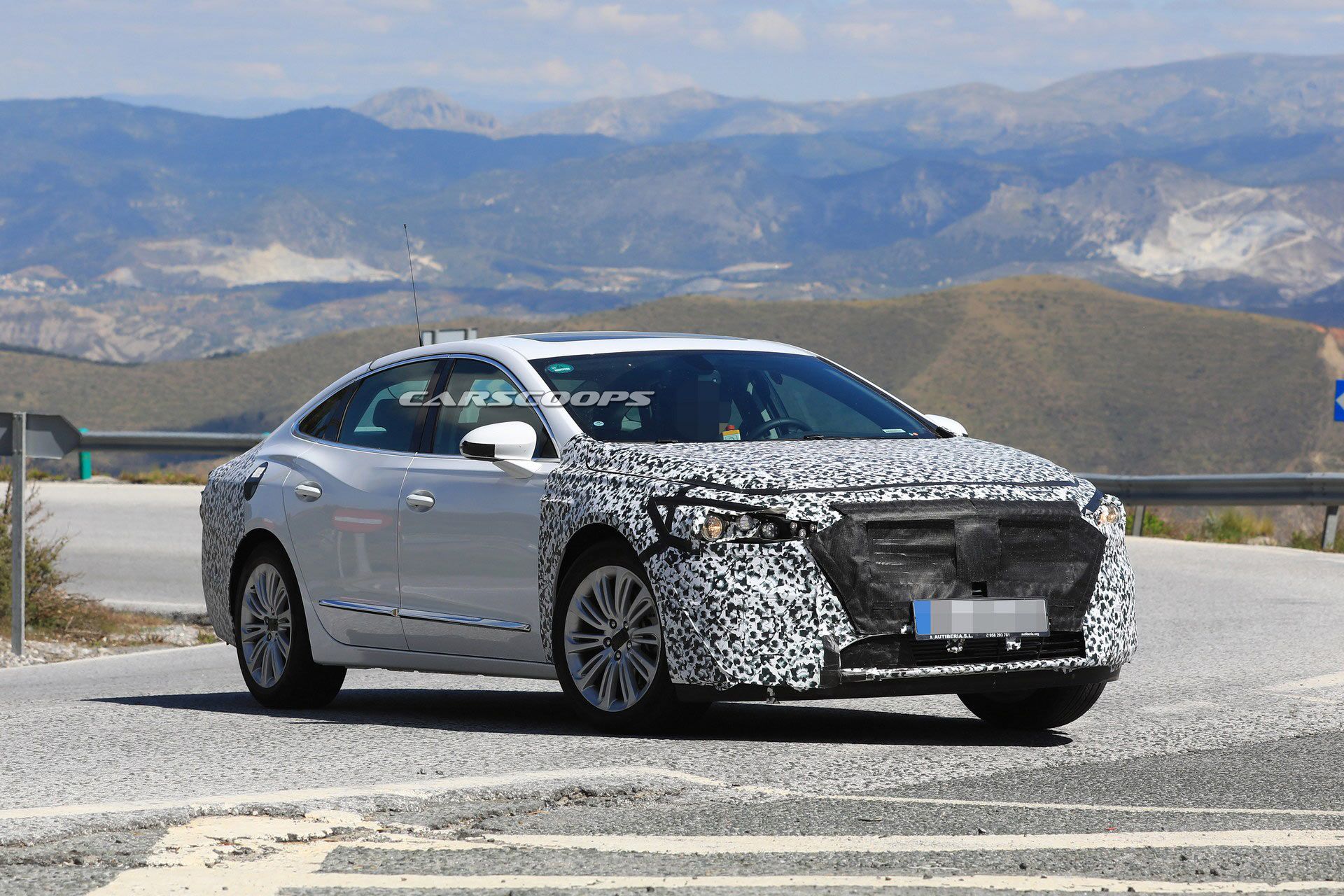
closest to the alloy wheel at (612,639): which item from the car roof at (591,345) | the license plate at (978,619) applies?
the license plate at (978,619)

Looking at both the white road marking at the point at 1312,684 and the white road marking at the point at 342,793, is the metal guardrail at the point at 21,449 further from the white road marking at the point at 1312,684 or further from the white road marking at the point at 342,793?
the white road marking at the point at 1312,684

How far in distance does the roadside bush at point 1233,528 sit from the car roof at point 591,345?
14376mm

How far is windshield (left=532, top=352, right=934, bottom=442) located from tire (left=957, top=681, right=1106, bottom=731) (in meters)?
1.09

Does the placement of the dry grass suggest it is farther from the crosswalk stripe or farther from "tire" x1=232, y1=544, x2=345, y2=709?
the crosswalk stripe

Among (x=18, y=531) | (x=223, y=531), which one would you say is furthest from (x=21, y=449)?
(x=223, y=531)

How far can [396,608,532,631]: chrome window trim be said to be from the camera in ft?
22.3

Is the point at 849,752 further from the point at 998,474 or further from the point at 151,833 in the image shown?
the point at 151,833

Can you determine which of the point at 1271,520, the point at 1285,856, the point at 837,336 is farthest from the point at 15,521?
the point at 837,336

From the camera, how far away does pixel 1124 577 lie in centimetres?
642

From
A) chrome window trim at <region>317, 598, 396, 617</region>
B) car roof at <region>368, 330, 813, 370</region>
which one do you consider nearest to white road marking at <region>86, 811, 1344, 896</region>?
chrome window trim at <region>317, 598, 396, 617</region>

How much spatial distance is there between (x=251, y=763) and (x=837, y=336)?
18290 centimetres

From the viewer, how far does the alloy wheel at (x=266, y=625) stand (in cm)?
805

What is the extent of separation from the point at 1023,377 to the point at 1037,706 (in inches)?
7150

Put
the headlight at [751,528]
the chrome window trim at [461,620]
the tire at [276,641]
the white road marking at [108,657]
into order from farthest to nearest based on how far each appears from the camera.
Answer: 1. the white road marking at [108,657]
2. the tire at [276,641]
3. the chrome window trim at [461,620]
4. the headlight at [751,528]
